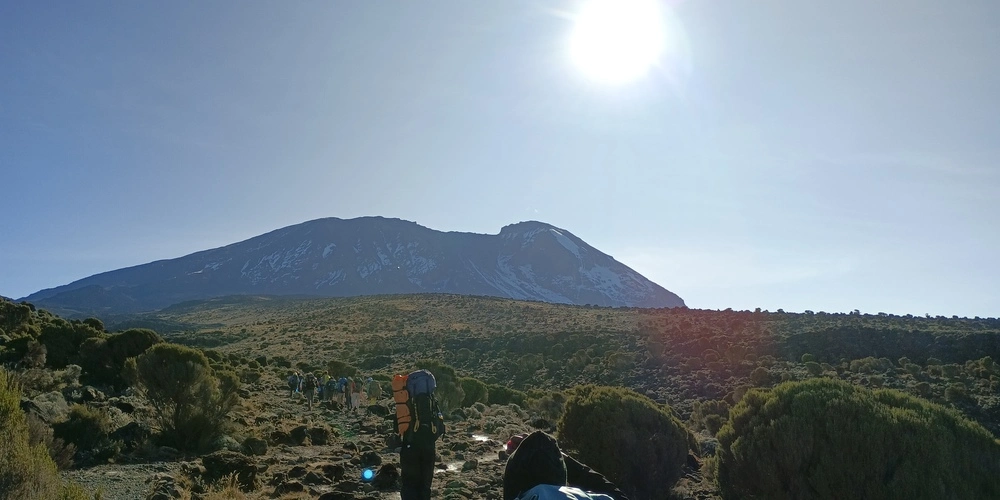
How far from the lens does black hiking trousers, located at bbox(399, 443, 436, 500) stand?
6.23 m

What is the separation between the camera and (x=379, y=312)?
66.8 metres

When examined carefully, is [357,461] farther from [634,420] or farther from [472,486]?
[634,420]

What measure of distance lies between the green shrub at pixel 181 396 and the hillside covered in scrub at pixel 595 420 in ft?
0.11

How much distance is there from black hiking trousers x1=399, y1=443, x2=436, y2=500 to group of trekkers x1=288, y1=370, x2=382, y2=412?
14171 millimetres

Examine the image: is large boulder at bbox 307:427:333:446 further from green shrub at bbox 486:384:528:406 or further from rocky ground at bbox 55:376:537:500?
green shrub at bbox 486:384:528:406

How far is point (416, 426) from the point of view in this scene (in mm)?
6184

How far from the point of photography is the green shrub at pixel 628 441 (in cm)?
858

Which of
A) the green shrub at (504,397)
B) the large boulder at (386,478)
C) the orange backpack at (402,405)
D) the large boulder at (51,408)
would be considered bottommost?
the green shrub at (504,397)

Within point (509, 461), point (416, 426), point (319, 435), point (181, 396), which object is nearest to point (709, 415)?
point (319, 435)

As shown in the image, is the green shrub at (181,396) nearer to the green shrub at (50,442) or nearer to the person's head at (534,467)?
the green shrub at (50,442)

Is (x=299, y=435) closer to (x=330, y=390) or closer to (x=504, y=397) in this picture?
(x=330, y=390)

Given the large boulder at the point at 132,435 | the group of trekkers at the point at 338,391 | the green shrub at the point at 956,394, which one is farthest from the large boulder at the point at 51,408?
the green shrub at the point at 956,394

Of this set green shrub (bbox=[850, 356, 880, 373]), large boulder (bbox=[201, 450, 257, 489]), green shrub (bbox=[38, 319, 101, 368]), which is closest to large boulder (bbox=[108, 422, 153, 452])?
large boulder (bbox=[201, 450, 257, 489])

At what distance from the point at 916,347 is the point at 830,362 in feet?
19.6
